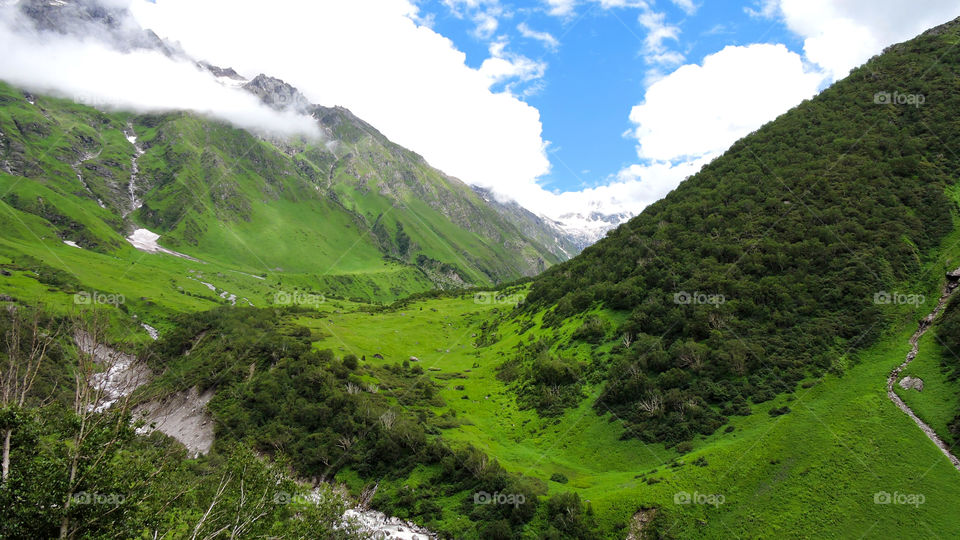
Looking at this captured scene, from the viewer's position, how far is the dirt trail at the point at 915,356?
38.8 metres

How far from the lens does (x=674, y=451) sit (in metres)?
52.6

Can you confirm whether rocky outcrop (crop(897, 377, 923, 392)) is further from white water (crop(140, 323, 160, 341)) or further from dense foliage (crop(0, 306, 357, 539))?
white water (crop(140, 323, 160, 341))

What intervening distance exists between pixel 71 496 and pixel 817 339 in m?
74.0

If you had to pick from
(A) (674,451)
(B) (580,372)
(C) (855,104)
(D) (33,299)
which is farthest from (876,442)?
(D) (33,299)

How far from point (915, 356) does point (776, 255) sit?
2878 cm

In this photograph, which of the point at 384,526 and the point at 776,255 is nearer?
the point at 384,526

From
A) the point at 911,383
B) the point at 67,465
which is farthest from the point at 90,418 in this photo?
the point at 911,383

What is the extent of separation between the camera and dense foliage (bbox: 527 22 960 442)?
5894cm

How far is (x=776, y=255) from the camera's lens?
245 feet

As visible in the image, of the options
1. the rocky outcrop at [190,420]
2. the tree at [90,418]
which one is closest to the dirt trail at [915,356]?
the tree at [90,418]

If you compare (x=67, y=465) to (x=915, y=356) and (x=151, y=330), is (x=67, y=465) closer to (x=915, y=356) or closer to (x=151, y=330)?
(x=915, y=356)

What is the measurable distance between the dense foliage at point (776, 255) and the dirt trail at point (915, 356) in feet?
14.0

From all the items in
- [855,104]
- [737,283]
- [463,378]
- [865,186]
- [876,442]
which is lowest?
[463,378]

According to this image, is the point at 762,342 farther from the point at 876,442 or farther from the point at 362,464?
the point at 362,464
